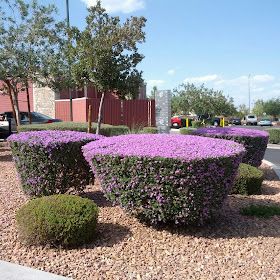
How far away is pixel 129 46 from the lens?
11.1 metres

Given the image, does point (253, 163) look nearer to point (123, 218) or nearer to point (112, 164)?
point (123, 218)

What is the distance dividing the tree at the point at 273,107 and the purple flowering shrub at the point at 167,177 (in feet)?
304

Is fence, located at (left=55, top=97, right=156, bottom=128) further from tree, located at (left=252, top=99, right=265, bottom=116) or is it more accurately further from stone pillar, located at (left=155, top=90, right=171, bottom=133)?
tree, located at (left=252, top=99, right=265, bottom=116)

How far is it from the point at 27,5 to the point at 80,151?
1025cm

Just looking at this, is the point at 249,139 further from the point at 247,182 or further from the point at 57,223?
the point at 57,223

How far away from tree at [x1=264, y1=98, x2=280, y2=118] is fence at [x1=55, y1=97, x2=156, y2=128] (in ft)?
233

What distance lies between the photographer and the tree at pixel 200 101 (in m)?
60.2

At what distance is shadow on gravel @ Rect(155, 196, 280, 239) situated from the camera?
5.53m

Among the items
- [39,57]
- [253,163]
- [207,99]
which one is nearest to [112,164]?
[253,163]

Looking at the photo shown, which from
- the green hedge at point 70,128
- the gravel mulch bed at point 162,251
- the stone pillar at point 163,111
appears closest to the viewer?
the gravel mulch bed at point 162,251

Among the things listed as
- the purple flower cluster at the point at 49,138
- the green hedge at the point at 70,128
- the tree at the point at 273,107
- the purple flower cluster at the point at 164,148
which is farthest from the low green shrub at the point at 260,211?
the tree at the point at 273,107

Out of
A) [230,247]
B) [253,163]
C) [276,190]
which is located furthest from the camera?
[253,163]

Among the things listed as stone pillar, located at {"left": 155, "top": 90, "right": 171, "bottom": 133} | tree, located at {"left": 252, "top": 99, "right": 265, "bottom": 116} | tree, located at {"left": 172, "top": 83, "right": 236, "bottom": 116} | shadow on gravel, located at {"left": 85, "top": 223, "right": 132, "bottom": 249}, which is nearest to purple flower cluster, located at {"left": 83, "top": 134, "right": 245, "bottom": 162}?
shadow on gravel, located at {"left": 85, "top": 223, "right": 132, "bottom": 249}

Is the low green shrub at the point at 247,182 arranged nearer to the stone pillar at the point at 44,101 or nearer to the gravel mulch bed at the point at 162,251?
the gravel mulch bed at the point at 162,251
